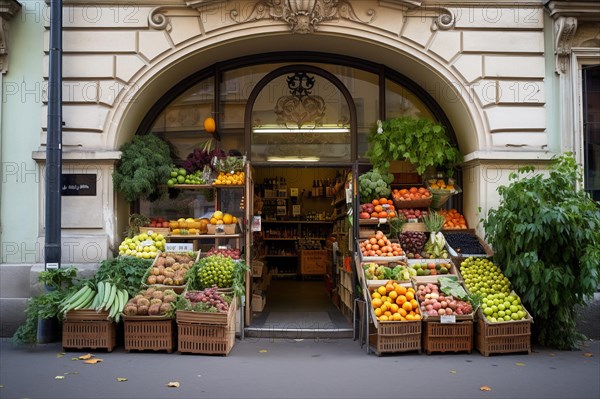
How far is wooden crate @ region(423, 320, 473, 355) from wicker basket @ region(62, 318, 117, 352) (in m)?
4.71

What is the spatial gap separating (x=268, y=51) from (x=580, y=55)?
18.6 ft

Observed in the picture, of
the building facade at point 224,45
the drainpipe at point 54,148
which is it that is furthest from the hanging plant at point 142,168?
the drainpipe at point 54,148

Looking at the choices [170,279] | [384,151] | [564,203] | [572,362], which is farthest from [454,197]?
[170,279]

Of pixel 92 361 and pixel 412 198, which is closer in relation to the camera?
pixel 92 361

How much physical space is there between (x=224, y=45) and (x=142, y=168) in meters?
2.62

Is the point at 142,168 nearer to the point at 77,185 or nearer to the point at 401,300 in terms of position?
the point at 77,185

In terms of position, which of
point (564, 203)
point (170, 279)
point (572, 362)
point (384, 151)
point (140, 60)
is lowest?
point (572, 362)

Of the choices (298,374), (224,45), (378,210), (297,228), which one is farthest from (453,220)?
(297,228)

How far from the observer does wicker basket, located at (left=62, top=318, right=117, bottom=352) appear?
Result: 9414 millimetres

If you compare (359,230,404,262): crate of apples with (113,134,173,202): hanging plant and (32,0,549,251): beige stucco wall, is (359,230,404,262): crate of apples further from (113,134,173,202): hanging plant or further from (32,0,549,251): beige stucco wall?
(113,134,173,202): hanging plant

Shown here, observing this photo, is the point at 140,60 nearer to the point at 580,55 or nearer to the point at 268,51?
the point at 268,51

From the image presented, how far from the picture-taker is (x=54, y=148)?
33.0 feet

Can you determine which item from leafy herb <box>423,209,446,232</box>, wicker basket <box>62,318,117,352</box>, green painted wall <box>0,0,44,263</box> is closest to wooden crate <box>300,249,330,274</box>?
leafy herb <box>423,209,446,232</box>

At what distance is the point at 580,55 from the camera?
1127 centimetres
